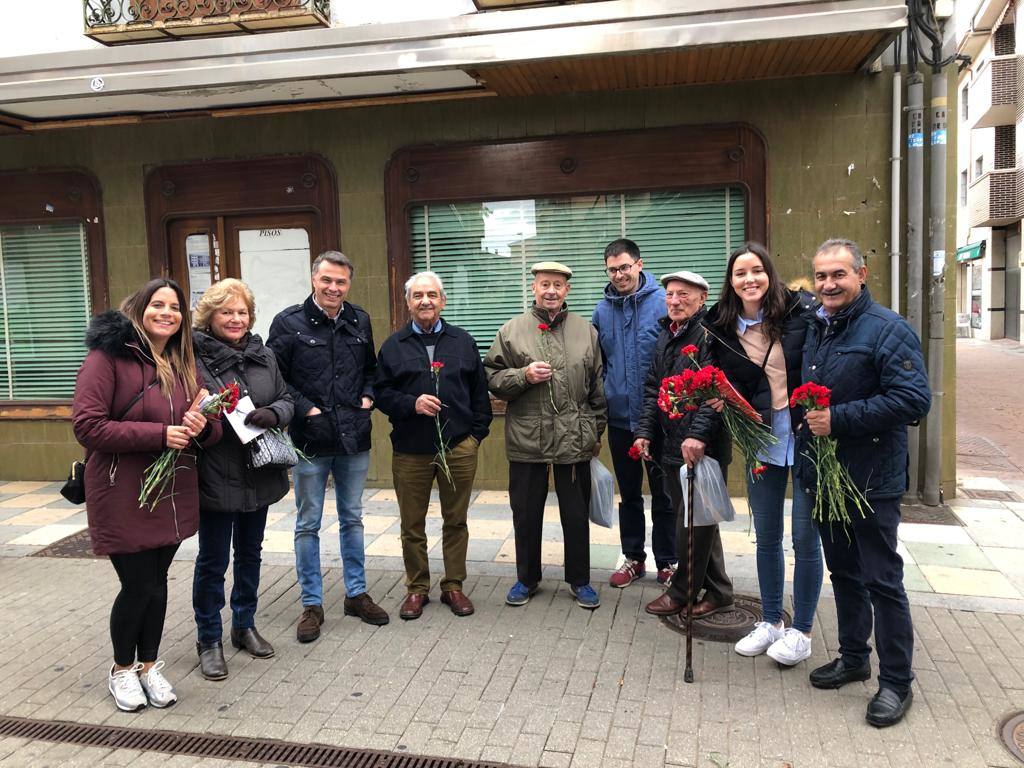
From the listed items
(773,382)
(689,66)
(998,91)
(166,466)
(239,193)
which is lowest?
(166,466)

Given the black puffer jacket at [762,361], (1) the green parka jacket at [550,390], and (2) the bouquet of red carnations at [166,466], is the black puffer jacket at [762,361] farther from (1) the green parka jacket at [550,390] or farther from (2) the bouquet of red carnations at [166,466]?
(2) the bouquet of red carnations at [166,466]

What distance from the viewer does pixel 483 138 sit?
22.7 feet

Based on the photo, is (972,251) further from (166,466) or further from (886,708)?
(166,466)

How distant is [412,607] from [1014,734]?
287cm

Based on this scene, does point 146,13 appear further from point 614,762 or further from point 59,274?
point 614,762

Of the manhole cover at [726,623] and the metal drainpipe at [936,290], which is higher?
the metal drainpipe at [936,290]

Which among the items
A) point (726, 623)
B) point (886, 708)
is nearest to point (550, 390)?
point (726, 623)

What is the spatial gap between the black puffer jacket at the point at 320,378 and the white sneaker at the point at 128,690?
1.31 m

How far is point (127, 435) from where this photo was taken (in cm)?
318

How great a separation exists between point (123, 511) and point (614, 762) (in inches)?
88.1

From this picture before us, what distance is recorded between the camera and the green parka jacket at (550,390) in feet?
14.3

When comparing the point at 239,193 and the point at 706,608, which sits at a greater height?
the point at 239,193

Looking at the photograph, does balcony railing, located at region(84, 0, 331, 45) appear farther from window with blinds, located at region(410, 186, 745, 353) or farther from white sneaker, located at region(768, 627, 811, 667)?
white sneaker, located at region(768, 627, 811, 667)

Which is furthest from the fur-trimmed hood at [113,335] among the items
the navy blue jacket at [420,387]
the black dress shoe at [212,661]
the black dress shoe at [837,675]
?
the black dress shoe at [837,675]
